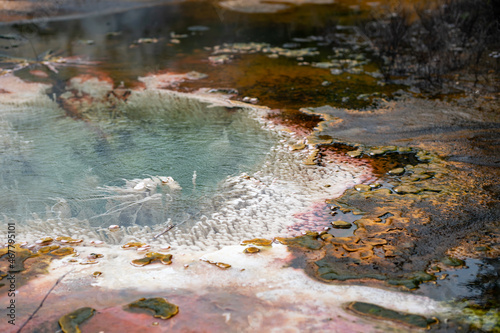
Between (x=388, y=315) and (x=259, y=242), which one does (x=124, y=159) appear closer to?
(x=259, y=242)

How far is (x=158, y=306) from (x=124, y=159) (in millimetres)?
1614

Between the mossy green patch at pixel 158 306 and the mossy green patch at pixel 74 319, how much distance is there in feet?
0.57

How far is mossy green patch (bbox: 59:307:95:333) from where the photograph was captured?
183 cm

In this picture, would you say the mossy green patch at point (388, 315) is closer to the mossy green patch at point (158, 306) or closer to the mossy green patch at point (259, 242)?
the mossy green patch at point (259, 242)

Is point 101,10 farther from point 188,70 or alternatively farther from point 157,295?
point 157,295

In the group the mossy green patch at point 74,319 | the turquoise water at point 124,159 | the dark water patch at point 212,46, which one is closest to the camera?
the mossy green patch at point 74,319

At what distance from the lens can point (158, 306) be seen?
197 centimetres

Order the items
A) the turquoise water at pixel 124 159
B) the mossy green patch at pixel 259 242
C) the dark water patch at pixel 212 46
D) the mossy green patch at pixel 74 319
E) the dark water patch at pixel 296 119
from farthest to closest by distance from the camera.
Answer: the dark water patch at pixel 212 46 → the dark water patch at pixel 296 119 → the turquoise water at pixel 124 159 → the mossy green patch at pixel 259 242 → the mossy green patch at pixel 74 319

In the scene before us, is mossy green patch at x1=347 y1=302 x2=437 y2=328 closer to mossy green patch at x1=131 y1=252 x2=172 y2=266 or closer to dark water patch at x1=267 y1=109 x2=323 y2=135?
mossy green patch at x1=131 y1=252 x2=172 y2=266

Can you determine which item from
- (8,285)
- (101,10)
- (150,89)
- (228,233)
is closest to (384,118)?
(228,233)

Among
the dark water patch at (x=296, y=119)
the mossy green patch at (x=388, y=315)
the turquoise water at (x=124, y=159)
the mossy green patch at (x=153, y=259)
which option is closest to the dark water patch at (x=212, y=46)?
the dark water patch at (x=296, y=119)

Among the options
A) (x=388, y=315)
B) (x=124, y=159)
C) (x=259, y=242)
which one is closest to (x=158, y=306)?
(x=259, y=242)

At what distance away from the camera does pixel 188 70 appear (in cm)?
544

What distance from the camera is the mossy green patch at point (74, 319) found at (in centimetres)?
183
